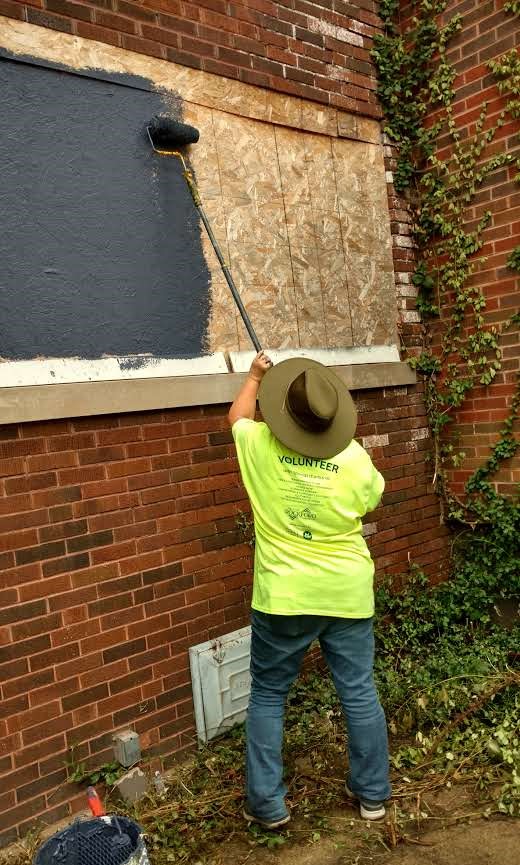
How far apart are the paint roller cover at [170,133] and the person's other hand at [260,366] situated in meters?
1.37

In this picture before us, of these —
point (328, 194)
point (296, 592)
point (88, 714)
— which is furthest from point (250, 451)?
point (328, 194)

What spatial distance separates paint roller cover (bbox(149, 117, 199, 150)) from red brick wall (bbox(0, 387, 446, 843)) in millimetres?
1419

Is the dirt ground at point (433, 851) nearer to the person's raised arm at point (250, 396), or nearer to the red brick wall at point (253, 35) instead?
the person's raised arm at point (250, 396)

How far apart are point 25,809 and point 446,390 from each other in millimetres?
3707

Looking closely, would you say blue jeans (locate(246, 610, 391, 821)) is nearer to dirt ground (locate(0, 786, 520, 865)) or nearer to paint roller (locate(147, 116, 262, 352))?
dirt ground (locate(0, 786, 520, 865))

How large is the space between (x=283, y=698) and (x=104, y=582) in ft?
3.37

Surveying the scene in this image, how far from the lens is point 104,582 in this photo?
3.44 m

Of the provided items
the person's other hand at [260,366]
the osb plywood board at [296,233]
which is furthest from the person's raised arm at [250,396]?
the osb plywood board at [296,233]

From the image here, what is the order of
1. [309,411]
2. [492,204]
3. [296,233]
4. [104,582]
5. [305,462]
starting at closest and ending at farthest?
1. [309,411]
2. [305,462]
3. [104,582]
4. [296,233]
5. [492,204]

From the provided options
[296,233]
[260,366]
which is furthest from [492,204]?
[260,366]

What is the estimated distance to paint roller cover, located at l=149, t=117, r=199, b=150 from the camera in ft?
12.0

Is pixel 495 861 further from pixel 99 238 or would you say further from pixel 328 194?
pixel 328 194

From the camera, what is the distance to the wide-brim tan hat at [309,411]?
279 cm

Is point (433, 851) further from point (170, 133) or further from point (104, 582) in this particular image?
point (170, 133)
